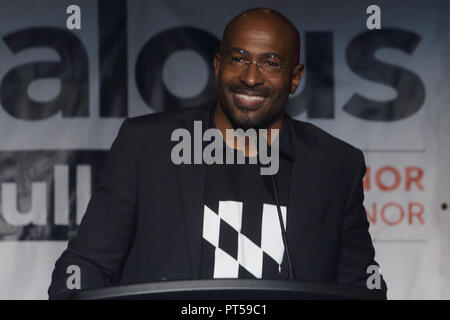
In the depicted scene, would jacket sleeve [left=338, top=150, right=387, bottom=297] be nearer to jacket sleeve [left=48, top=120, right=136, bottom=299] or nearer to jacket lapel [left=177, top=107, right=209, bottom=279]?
jacket lapel [left=177, top=107, right=209, bottom=279]

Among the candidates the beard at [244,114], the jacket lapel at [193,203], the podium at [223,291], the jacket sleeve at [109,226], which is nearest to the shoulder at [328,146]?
the beard at [244,114]

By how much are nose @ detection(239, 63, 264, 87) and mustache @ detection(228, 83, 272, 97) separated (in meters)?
0.01

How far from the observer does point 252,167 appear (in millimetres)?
2018

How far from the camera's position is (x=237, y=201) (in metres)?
1.96

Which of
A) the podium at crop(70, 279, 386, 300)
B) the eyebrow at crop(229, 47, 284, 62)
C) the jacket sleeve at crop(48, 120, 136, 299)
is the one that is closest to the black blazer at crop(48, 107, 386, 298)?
the jacket sleeve at crop(48, 120, 136, 299)

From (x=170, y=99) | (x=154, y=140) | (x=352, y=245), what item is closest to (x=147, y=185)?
(x=154, y=140)

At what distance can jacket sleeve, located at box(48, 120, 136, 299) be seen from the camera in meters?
1.73

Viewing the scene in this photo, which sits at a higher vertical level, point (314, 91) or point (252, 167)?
point (314, 91)

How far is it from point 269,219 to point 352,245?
0.74 ft

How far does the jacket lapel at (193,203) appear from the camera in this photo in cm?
182

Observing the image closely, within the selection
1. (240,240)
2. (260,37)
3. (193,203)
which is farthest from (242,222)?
(260,37)

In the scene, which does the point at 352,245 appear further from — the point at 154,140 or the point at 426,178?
the point at 426,178

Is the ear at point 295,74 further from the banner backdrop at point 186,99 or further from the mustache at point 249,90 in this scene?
the banner backdrop at point 186,99

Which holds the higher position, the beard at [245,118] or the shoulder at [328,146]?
the beard at [245,118]
